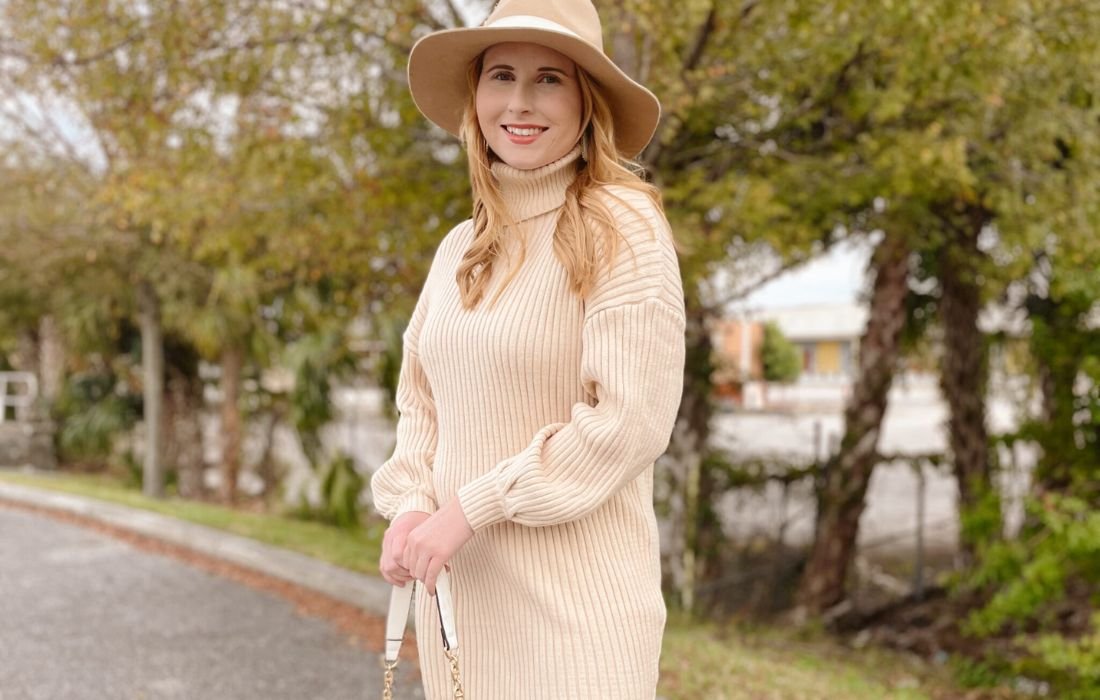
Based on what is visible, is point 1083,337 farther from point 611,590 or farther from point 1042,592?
point 611,590

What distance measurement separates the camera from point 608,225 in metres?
1.62

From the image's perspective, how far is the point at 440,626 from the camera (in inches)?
69.8

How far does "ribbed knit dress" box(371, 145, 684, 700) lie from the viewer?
1548 millimetres

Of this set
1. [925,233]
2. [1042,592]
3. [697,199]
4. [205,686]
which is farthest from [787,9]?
[205,686]

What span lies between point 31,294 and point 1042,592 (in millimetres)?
13351

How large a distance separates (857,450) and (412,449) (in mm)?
7062

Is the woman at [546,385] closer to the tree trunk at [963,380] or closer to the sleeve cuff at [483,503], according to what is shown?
the sleeve cuff at [483,503]

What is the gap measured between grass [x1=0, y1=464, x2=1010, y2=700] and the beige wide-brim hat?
2972 mm

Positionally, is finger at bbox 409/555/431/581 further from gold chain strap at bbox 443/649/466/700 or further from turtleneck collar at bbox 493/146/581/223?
turtleneck collar at bbox 493/146/581/223

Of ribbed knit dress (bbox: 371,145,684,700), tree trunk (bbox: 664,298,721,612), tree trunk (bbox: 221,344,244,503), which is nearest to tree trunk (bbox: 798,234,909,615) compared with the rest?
tree trunk (bbox: 664,298,721,612)

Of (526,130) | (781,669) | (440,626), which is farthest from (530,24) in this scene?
(781,669)

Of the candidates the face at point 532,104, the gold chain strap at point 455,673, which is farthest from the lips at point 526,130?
the gold chain strap at point 455,673

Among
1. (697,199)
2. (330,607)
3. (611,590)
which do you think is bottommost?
Answer: (330,607)

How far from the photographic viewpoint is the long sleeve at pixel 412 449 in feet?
5.93
